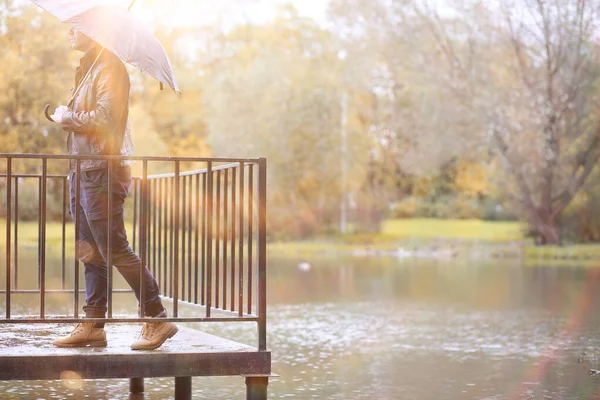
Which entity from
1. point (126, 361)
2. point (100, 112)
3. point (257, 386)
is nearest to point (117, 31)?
point (100, 112)

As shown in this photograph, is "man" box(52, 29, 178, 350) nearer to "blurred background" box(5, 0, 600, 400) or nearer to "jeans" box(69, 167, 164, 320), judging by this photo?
"jeans" box(69, 167, 164, 320)

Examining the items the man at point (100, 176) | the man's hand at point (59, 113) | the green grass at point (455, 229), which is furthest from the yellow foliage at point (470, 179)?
the man's hand at point (59, 113)

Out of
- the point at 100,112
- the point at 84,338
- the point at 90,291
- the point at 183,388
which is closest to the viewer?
the point at 100,112

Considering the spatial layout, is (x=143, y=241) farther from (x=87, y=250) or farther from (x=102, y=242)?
(x=87, y=250)

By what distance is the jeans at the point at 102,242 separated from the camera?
651cm

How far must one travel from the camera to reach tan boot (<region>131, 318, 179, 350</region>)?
651 cm

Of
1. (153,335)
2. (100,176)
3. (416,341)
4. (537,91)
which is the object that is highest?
(537,91)

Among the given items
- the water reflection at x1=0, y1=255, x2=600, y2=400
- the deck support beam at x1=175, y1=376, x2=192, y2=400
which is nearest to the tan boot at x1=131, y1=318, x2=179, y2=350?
the deck support beam at x1=175, y1=376, x2=192, y2=400

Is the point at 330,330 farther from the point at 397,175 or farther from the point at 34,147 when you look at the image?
the point at 397,175

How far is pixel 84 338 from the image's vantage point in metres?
6.67

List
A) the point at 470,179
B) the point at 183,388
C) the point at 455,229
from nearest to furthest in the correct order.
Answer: the point at 183,388
the point at 455,229
the point at 470,179

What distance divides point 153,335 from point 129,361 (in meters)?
0.29

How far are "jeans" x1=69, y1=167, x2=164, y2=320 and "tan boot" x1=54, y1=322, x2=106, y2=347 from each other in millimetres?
77

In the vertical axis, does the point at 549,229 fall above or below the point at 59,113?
below
